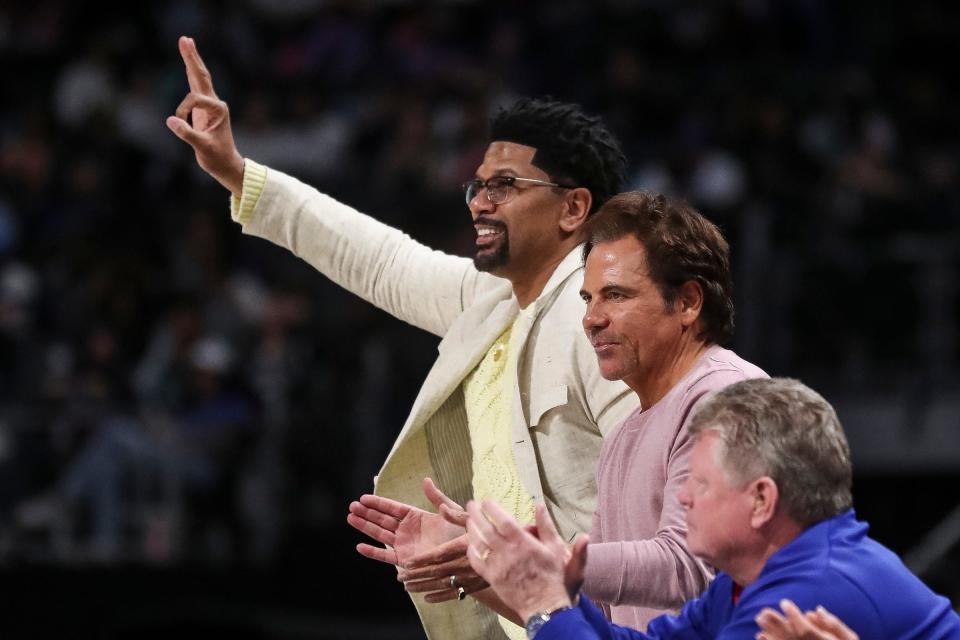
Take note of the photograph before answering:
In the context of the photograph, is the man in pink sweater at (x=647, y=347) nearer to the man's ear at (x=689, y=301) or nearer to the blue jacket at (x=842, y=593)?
the man's ear at (x=689, y=301)

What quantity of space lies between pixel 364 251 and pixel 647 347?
46.8 inches

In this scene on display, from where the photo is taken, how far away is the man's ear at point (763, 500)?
2533 millimetres

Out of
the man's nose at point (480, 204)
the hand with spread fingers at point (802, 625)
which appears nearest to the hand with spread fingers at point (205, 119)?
the man's nose at point (480, 204)

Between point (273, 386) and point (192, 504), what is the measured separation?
0.70 meters

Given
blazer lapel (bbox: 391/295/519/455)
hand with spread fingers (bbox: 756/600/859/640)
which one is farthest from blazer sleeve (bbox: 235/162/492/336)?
hand with spread fingers (bbox: 756/600/859/640)

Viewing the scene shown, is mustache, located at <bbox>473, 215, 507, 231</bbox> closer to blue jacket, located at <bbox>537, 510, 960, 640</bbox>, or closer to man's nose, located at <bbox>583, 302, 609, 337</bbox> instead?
man's nose, located at <bbox>583, 302, 609, 337</bbox>

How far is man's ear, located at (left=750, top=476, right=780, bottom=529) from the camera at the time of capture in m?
2.53

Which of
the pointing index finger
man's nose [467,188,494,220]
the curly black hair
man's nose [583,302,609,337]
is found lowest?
man's nose [583,302,609,337]

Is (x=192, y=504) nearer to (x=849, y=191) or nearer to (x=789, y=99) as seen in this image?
(x=849, y=191)

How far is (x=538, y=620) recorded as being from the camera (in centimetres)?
257

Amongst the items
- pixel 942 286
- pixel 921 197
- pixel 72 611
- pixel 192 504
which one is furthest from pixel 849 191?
pixel 72 611

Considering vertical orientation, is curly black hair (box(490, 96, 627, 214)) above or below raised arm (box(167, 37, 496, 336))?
above

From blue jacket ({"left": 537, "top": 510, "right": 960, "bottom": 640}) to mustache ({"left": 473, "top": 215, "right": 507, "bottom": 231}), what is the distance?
133cm

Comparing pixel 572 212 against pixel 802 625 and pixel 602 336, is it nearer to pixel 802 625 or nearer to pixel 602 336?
pixel 602 336
